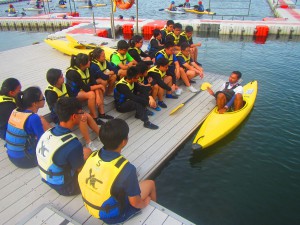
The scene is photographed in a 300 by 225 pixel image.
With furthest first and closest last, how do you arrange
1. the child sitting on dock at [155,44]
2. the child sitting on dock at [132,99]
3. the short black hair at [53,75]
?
the child sitting on dock at [155,44]
the child sitting on dock at [132,99]
the short black hair at [53,75]

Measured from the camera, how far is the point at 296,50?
14.4 metres

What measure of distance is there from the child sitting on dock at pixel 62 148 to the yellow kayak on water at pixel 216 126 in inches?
119

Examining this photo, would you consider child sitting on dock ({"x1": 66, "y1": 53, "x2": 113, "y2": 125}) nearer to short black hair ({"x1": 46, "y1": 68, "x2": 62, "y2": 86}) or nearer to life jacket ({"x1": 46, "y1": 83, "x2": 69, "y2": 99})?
life jacket ({"x1": 46, "y1": 83, "x2": 69, "y2": 99})

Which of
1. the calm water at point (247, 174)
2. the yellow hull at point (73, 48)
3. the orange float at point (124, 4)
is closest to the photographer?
the calm water at point (247, 174)

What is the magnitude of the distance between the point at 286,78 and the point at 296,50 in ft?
18.6

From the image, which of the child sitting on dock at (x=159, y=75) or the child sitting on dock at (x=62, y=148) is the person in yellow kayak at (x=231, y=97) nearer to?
the child sitting on dock at (x=159, y=75)

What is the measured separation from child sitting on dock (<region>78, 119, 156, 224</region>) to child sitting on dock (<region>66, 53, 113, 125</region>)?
104 inches

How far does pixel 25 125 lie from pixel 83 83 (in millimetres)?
1725

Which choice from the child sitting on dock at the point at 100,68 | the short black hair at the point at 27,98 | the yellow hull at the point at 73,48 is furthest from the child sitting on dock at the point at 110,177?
the yellow hull at the point at 73,48

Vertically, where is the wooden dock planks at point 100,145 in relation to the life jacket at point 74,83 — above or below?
below

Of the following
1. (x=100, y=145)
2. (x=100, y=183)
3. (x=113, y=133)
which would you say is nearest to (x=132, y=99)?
(x=100, y=145)

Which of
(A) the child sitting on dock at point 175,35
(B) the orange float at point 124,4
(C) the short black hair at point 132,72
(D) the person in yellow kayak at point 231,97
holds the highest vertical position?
(B) the orange float at point 124,4

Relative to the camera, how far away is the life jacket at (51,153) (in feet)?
9.95

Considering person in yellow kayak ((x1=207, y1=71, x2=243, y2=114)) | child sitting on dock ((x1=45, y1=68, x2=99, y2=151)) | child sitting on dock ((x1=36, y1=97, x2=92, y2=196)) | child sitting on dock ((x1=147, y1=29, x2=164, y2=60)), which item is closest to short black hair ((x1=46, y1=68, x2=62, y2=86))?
child sitting on dock ((x1=45, y1=68, x2=99, y2=151))
